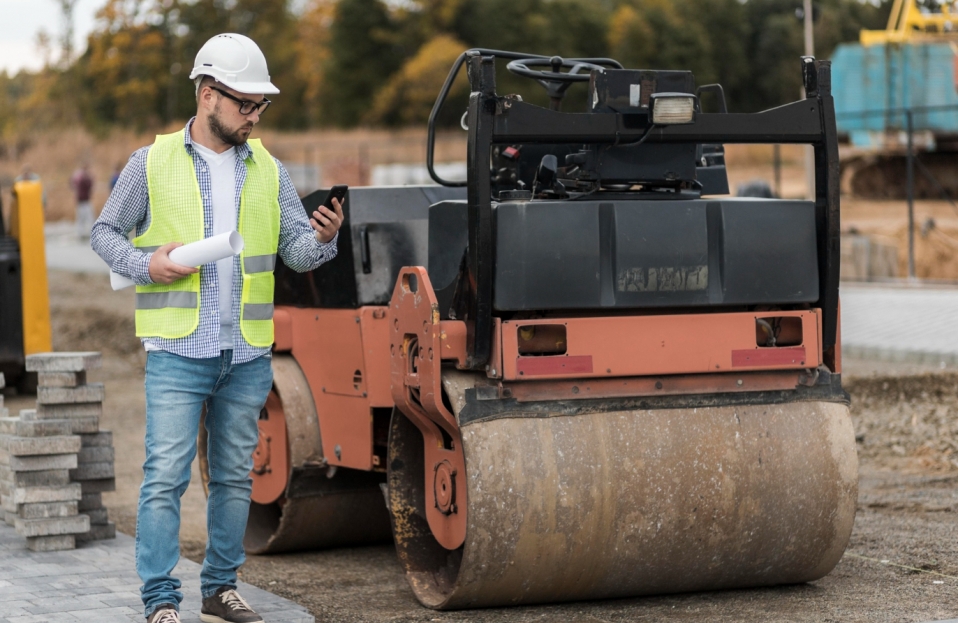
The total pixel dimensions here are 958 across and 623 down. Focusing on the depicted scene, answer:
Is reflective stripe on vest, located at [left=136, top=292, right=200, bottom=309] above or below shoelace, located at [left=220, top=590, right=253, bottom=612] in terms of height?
above

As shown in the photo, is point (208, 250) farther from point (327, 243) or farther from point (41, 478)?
point (41, 478)

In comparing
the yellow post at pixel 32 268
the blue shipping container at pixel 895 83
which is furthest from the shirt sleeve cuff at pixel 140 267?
the blue shipping container at pixel 895 83

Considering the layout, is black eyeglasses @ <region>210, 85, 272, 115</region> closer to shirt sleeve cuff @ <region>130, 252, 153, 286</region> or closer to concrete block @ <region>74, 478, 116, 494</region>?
shirt sleeve cuff @ <region>130, 252, 153, 286</region>

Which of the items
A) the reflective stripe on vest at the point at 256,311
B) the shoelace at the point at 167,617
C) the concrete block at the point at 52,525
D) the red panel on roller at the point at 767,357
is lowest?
the shoelace at the point at 167,617

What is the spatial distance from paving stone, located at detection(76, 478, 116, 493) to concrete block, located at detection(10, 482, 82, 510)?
0.64 feet

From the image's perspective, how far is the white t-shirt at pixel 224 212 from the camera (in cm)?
446

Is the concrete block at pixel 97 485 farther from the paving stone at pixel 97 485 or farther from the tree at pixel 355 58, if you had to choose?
the tree at pixel 355 58

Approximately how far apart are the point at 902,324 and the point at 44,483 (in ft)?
33.1

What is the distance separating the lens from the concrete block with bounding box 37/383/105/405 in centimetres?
602

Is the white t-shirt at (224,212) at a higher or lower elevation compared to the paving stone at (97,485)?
higher

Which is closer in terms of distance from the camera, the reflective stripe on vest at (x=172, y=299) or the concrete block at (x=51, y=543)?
the reflective stripe on vest at (x=172, y=299)

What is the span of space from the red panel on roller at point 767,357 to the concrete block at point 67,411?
2.85 metres

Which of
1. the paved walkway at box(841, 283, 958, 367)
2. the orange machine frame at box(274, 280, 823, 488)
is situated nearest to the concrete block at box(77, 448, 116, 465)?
the orange machine frame at box(274, 280, 823, 488)

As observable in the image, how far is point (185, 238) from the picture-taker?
14.5 ft
